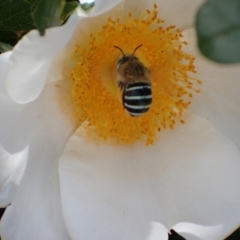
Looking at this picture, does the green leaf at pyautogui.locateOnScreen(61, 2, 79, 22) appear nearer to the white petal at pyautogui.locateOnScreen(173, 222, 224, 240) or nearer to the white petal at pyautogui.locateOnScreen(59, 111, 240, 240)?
the white petal at pyautogui.locateOnScreen(59, 111, 240, 240)

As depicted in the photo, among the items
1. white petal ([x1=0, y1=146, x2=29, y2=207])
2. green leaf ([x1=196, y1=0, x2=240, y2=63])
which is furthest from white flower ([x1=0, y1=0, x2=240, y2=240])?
green leaf ([x1=196, y1=0, x2=240, y2=63])

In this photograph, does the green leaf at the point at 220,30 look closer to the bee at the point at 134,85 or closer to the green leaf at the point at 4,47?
the bee at the point at 134,85

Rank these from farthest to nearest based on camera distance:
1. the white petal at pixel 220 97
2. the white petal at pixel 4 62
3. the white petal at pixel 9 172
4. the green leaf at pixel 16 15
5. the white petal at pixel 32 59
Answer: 1. the white petal at pixel 220 97
2. the green leaf at pixel 16 15
3. the white petal at pixel 9 172
4. the white petal at pixel 4 62
5. the white petal at pixel 32 59

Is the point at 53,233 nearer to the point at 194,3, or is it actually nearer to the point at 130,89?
the point at 130,89

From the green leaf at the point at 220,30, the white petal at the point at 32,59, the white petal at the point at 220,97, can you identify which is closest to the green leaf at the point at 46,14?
the white petal at the point at 32,59

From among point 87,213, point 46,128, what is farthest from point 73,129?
point 87,213
